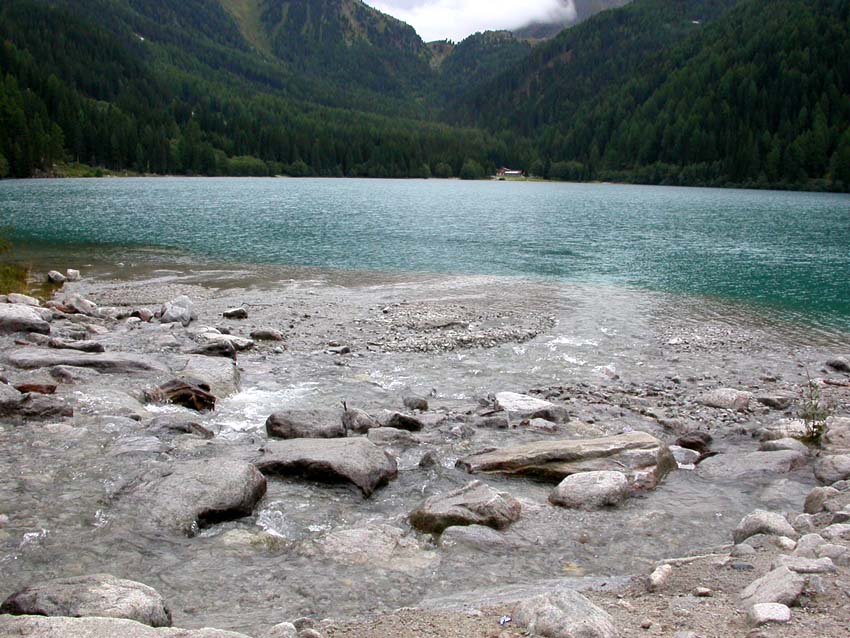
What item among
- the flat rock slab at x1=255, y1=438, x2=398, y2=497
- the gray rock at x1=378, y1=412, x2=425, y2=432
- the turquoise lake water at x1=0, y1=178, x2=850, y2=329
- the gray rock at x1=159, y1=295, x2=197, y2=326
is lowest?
the gray rock at x1=378, y1=412, x2=425, y2=432

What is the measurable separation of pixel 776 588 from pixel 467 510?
430 centimetres

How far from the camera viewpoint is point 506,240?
57.4 metres

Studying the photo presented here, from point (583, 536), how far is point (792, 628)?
380 cm

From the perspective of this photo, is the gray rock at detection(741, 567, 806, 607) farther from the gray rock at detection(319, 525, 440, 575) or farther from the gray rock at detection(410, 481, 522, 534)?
the gray rock at detection(319, 525, 440, 575)

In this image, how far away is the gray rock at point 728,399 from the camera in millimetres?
16773

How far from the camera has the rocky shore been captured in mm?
7363

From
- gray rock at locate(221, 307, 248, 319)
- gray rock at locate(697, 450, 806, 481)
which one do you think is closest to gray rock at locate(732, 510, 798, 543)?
gray rock at locate(697, 450, 806, 481)

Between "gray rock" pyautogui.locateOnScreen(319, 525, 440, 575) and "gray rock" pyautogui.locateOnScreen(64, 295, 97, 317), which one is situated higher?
"gray rock" pyautogui.locateOnScreen(64, 295, 97, 317)

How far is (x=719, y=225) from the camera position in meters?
75.9

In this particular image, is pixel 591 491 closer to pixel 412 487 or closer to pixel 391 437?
pixel 412 487

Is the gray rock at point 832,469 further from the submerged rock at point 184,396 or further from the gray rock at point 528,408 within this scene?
the submerged rock at point 184,396

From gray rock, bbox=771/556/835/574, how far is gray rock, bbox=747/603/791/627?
3.13 ft

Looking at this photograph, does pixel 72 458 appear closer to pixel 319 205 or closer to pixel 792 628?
pixel 792 628

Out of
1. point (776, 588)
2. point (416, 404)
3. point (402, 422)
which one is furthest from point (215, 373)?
point (776, 588)
